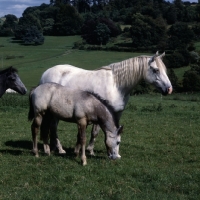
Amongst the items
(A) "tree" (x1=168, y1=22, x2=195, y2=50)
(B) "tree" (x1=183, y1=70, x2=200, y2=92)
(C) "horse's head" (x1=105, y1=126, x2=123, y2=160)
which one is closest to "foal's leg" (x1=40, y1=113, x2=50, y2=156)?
(C) "horse's head" (x1=105, y1=126, x2=123, y2=160)

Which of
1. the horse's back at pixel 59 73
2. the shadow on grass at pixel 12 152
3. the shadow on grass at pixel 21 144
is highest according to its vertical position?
the horse's back at pixel 59 73

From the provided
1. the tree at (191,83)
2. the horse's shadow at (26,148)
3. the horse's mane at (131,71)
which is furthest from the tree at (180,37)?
the horse's mane at (131,71)

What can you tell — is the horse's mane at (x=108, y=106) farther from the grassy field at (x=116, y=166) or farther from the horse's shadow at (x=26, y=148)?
the horse's shadow at (x=26, y=148)

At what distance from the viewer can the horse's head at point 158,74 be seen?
9055 millimetres

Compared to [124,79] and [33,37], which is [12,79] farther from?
[33,37]

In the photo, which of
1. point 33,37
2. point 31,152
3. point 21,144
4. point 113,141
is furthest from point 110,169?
point 33,37

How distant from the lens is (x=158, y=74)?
9.09 meters

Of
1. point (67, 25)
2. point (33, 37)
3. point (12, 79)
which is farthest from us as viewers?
point (67, 25)

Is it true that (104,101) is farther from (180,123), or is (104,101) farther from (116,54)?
(116,54)

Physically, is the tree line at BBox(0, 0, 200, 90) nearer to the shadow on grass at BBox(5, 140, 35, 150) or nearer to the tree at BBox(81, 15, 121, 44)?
the tree at BBox(81, 15, 121, 44)

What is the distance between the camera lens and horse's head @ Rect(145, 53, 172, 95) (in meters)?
9.05

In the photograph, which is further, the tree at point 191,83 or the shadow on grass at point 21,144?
the tree at point 191,83

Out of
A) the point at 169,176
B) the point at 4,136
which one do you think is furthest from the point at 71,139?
the point at 169,176

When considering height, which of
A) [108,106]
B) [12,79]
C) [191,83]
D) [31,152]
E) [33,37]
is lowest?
[191,83]
